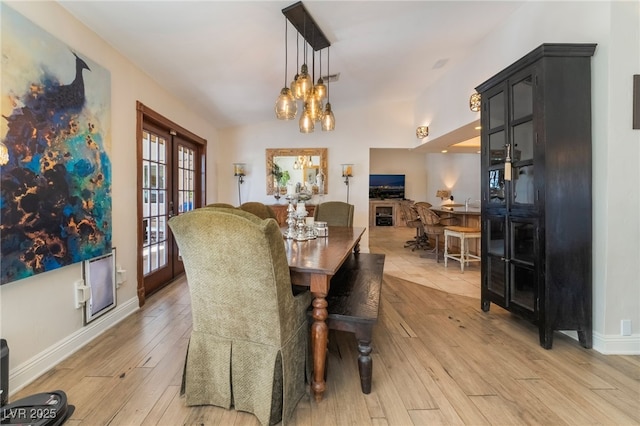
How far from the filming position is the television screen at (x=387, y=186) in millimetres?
10070

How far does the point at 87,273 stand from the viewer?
216 cm

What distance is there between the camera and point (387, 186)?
10133 millimetres

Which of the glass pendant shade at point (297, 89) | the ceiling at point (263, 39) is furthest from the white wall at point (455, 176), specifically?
the glass pendant shade at point (297, 89)

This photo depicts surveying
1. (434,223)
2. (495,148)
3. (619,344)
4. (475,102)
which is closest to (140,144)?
(495,148)

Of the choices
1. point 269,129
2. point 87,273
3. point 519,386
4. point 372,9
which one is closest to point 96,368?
point 87,273

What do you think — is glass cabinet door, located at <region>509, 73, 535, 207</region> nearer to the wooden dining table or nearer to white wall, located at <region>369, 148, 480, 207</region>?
the wooden dining table

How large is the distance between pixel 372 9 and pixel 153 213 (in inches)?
123

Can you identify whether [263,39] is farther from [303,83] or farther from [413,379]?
[413,379]

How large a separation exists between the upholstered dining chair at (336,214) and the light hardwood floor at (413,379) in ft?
5.42

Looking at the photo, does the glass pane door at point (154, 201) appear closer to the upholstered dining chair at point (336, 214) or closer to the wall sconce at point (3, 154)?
the wall sconce at point (3, 154)

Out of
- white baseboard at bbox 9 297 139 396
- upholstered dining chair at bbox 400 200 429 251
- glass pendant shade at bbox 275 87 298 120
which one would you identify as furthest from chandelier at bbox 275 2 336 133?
upholstered dining chair at bbox 400 200 429 251

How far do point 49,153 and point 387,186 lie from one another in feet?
30.5

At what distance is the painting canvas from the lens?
5.14 ft

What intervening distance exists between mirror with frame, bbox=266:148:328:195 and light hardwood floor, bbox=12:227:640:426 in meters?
3.39
